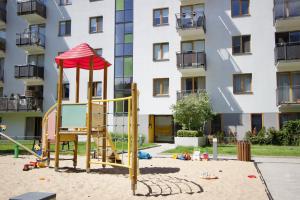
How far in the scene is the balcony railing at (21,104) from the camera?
33.8 metres

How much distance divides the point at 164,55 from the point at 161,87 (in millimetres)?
3147

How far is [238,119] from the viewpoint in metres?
27.9

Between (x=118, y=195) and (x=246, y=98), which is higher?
(x=246, y=98)

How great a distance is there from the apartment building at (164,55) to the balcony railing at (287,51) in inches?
3.0

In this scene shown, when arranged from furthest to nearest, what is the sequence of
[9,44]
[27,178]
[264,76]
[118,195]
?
[9,44] < [264,76] < [27,178] < [118,195]

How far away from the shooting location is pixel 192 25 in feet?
94.9

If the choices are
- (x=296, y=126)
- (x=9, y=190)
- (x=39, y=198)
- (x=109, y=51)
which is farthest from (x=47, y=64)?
(x=39, y=198)

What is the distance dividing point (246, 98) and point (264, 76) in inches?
95.0

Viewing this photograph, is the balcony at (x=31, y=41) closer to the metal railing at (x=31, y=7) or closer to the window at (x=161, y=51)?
the metal railing at (x=31, y=7)

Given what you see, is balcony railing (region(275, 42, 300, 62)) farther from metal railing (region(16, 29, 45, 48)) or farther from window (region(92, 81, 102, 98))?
metal railing (region(16, 29, 45, 48))

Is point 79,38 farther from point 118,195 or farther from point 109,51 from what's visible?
point 118,195

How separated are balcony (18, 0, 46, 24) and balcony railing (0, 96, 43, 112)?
8943 mm

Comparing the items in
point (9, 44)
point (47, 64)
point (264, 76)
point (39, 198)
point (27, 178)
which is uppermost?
point (9, 44)

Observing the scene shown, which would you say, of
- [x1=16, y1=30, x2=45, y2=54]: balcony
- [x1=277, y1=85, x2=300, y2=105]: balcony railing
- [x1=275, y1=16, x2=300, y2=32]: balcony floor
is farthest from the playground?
[x1=16, y1=30, x2=45, y2=54]: balcony
